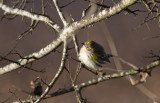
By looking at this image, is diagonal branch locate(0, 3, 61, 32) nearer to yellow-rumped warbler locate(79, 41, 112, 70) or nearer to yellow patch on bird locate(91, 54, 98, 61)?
yellow-rumped warbler locate(79, 41, 112, 70)

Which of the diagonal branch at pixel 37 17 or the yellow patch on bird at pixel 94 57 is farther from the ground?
the diagonal branch at pixel 37 17

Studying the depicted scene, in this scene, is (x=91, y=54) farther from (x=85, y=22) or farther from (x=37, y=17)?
(x=37, y=17)

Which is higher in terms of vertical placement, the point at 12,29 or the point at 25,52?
the point at 12,29

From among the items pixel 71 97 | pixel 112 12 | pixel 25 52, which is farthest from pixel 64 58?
Answer: pixel 25 52

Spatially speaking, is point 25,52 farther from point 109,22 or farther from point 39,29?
point 109,22

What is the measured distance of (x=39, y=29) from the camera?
16703mm

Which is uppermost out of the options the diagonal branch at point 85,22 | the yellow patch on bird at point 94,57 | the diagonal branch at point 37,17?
the diagonal branch at point 37,17

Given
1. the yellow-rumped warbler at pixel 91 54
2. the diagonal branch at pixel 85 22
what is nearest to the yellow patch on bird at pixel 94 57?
the yellow-rumped warbler at pixel 91 54

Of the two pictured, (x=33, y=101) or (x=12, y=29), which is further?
(x=12, y=29)

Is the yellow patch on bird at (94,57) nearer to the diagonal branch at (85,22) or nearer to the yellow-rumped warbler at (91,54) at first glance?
the yellow-rumped warbler at (91,54)

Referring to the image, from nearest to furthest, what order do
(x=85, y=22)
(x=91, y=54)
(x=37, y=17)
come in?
1. (x=85, y=22)
2. (x=91, y=54)
3. (x=37, y=17)

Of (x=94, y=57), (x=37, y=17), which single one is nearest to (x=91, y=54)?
(x=94, y=57)

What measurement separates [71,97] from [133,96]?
2.02 m

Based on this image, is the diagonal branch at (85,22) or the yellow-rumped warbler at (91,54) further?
the yellow-rumped warbler at (91,54)
